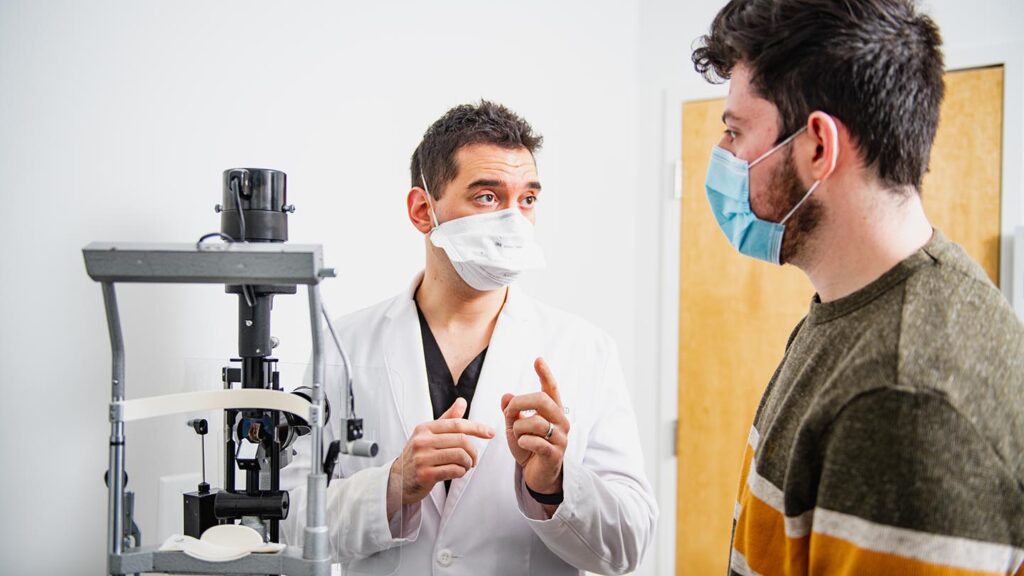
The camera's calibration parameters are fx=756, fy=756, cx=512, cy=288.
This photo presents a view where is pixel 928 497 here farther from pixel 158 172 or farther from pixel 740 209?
pixel 158 172

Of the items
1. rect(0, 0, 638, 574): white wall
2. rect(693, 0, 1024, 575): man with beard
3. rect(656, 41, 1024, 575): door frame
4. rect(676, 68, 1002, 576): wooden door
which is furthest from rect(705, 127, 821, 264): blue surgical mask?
rect(656, 41, 1024, 575): door frame

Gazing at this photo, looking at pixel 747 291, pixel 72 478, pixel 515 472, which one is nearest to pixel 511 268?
pixel 515 472

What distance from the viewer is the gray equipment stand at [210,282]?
2.83 feet

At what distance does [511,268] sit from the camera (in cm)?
145

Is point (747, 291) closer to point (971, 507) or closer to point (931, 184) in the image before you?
point (931, 184)

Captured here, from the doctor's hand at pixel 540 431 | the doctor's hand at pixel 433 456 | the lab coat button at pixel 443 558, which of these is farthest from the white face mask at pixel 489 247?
the lab coat button at pixel 443 558

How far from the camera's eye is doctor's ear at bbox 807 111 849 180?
923 mm

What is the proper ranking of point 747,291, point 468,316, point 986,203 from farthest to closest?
point 747,291, point 986,203, point 468,316

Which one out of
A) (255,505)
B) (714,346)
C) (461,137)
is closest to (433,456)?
(255,505)

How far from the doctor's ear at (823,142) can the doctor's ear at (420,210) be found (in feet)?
2.73

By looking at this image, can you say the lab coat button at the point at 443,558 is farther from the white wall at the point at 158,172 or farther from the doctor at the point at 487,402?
the white wall at the point at 158,172

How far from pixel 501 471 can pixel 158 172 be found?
82 cm

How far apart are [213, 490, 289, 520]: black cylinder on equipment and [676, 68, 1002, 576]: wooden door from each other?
1821mm

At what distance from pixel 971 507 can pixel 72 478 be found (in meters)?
1.26
